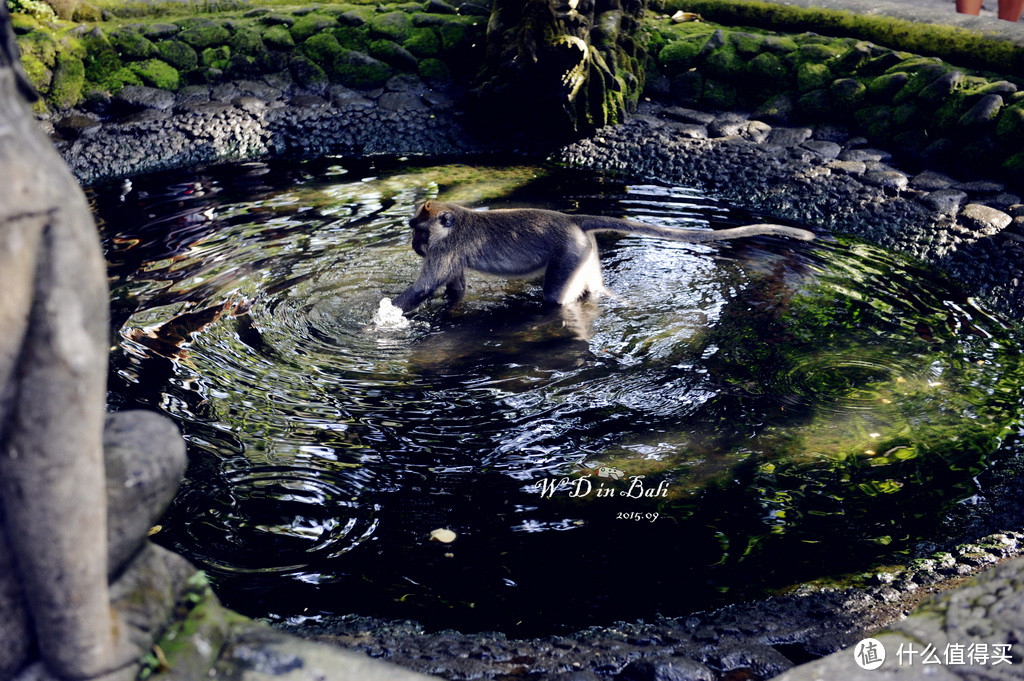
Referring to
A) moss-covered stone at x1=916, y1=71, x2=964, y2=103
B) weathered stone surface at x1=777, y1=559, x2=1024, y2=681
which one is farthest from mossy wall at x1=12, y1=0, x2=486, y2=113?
weathered stone surface at x1=777, y1=559, x2=1024, y2=681

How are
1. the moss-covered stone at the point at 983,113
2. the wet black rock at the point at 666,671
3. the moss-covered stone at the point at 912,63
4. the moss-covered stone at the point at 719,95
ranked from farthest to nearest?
the moss-covered stone at the point at 719,95
the moss-covered stone at the point at 912,63
the moss-covered stone at the point at 983,113
the wet black rock at the point at 666,671

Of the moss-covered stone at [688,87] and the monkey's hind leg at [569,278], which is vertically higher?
the moss-covered stone at [688,87]

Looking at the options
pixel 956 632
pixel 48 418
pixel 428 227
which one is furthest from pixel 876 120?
pixel 48 418

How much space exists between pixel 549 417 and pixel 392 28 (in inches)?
307

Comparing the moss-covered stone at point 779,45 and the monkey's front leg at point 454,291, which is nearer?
the monkey's front leg at point 454,291

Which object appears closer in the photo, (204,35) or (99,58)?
(99,58)

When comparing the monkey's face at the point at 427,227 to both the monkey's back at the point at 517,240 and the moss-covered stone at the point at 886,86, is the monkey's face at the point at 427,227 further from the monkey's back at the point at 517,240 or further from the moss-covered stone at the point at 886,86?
the moss-covered stone at the point at 886,86

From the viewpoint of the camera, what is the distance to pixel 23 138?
2.11 metres

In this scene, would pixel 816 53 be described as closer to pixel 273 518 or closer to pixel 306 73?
pixel 306 73

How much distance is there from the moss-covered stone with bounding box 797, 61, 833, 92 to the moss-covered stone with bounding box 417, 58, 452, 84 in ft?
13.7

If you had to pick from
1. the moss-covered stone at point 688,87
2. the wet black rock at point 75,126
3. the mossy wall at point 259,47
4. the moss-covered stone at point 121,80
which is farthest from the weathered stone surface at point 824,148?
the wet black rock at point 75,126

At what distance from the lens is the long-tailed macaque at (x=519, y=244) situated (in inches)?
245

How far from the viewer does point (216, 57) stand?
34.7ft

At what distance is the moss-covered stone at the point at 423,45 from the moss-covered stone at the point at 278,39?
4.62 feet
